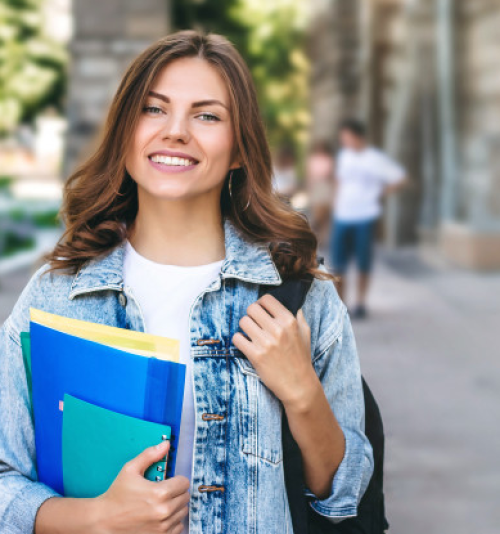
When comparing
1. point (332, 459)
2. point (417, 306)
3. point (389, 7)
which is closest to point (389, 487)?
point (332, 459)

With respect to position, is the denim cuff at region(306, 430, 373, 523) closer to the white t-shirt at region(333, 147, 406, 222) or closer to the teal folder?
the teal folder

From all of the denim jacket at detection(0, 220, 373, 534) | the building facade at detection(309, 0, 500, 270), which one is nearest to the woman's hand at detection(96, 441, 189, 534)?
the denim jacket at detection(0, 220, 373, 534)

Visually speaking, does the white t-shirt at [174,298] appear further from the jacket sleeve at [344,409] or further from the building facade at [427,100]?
the building facade at [427,100]

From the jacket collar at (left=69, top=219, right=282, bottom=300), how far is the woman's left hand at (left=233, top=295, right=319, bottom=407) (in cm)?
12

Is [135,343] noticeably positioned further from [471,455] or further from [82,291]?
[471,455]

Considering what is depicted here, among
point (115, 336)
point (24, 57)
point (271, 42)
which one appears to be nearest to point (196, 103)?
point (115, 336)

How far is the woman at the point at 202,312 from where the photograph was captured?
176cm

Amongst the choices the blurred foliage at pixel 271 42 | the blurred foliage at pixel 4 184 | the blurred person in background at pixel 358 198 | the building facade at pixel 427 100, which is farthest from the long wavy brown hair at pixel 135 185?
the blurred foliage at pixel 4 184

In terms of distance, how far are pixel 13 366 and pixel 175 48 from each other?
0.77m

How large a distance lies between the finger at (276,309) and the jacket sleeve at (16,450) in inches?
20.3

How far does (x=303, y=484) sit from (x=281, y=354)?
299 millimetres

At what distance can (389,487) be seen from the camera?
4.46m

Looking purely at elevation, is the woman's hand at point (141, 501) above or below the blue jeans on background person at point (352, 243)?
above

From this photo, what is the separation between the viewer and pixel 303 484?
183 centimetres
